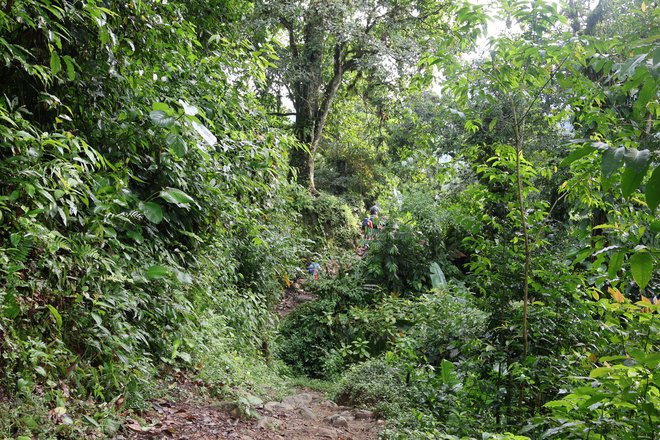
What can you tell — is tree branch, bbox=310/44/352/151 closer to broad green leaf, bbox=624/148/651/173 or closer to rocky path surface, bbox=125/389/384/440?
rocky path surface, bbox=125/389/384/440

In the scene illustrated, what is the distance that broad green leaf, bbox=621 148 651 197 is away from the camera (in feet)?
3.48

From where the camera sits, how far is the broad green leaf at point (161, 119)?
115 inches

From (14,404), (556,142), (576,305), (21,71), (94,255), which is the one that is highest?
(556,142)

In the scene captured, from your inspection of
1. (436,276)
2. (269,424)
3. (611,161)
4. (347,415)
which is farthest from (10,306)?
(436,276)

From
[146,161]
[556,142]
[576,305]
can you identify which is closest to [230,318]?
[146,161]

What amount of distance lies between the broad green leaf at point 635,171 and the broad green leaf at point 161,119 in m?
2.60

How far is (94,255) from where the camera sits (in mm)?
2906

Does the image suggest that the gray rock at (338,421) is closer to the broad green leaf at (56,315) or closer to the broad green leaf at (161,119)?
the broad green leaf at (56,315)

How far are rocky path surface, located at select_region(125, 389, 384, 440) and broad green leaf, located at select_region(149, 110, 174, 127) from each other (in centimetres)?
191

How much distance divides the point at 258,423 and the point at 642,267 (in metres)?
3.28

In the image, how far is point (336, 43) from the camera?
1132 centimetres

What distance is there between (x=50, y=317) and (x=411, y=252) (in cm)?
830

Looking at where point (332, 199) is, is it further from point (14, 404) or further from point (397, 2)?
point (14, 404)

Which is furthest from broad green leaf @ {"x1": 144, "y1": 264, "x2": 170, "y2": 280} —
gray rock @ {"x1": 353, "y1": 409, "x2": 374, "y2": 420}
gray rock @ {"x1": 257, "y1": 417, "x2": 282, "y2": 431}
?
gray rock @ {"x1": 353, "y1": 409, "x2": 374, "y2": 420}
